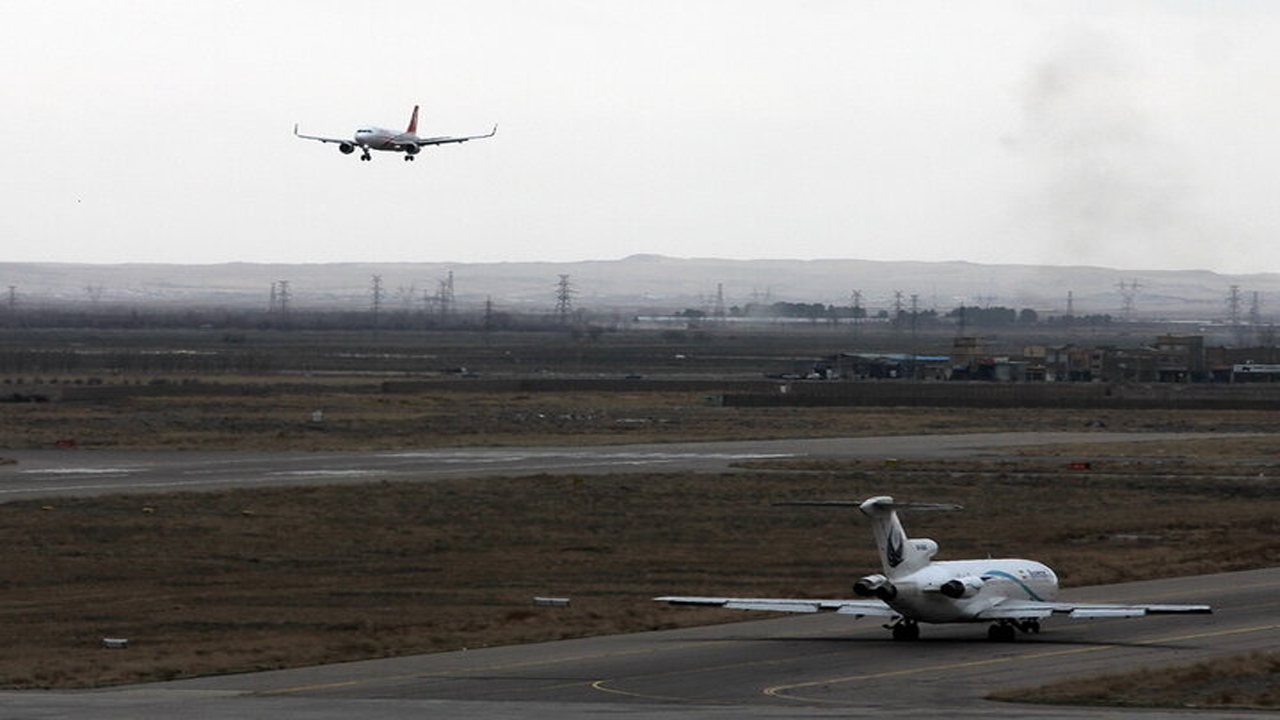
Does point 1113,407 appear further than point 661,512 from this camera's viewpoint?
Yes

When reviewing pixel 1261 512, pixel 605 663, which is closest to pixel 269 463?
pixel 1261 512

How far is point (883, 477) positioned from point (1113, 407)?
242 feet

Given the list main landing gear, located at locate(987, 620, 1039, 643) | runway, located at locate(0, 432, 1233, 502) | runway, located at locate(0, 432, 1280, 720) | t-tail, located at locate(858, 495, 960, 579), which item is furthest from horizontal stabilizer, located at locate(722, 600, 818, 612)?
runway, located at locate(0, 432, 1233, 502)

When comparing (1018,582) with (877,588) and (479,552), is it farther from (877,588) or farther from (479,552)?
(479,552)

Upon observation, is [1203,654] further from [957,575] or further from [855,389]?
[855,389]

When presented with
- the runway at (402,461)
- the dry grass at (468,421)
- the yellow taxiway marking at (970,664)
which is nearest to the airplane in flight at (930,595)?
the yellow taxiway marking at (970,664)

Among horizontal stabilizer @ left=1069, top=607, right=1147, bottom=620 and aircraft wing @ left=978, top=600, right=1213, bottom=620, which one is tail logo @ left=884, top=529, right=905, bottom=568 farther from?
horizontal stabilizer @ left=1069, top=607, right=1147, bottom=620

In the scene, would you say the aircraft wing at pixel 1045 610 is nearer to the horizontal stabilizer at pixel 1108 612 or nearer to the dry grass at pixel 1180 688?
the horizontal stabilizer at pixel 1108 612

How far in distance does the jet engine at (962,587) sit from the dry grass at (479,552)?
917 centimetres

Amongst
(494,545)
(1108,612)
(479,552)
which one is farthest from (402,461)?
(1108,612)

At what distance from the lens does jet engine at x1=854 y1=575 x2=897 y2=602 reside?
5374 cm

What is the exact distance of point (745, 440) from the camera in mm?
138375

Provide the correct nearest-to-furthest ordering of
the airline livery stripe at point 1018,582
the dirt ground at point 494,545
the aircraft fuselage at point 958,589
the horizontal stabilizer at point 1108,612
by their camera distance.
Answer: the horizontal stabilizer at point 1108,612 → the aircraft fuselage at point 958,589 → the airline livery stripe at point 1018,582 → the dirt ground at point 494,545

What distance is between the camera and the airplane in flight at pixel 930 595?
5572 centimetres
